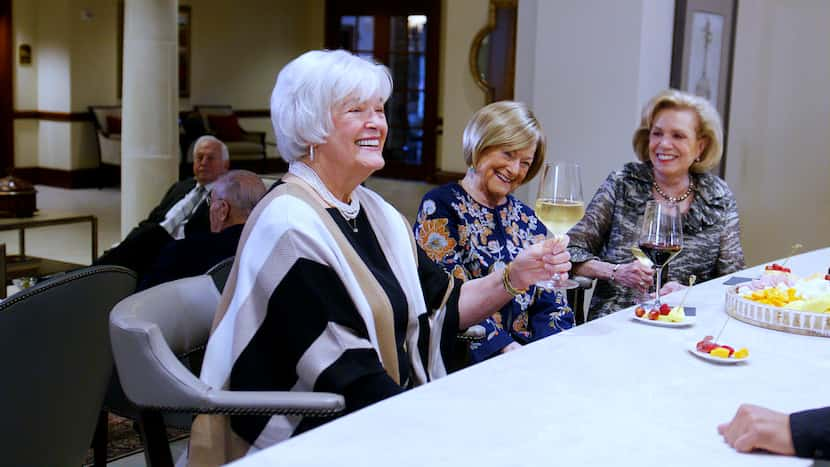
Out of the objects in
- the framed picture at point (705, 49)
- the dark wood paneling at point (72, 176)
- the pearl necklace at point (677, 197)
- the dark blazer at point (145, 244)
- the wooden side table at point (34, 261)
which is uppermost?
the framed picture at point (705, 49)

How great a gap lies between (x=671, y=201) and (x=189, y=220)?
8.25 feet

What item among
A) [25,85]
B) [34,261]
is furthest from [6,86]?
[34,261]

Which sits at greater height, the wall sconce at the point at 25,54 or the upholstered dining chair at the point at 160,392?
the wall sconce at the point at 25,54

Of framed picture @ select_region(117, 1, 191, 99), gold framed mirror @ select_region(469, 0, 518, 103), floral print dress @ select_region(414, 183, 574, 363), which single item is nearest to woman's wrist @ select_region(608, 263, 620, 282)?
floral print dress @ select_region(414, 183, 574, 363)

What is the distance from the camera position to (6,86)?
539 inches

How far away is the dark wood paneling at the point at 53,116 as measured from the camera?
1347 cm

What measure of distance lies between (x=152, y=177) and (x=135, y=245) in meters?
3.02

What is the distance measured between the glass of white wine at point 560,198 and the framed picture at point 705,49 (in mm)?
2818

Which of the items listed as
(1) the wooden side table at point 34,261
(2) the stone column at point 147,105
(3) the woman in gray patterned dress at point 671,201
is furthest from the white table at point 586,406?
(2) the stone column at point 147,105

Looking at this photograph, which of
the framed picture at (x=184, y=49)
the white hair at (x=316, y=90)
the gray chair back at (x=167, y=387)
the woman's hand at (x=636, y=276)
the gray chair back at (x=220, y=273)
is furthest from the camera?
the framed picture at (x=184, y=49)

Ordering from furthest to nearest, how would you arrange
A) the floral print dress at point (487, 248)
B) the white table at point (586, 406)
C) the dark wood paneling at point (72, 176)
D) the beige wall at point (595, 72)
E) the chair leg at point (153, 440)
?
the dark wood paneling at point (72, 176), the beige wall at point (595, 72), the floral print dress at point (487, 248), the chair leg at point (153, 440), the white table at point (586, 406)

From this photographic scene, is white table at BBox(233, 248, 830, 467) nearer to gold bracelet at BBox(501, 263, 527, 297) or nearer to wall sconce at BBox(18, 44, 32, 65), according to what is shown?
gold bracelet at BBox(501, 263, 527, 297)

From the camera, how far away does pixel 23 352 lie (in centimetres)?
222

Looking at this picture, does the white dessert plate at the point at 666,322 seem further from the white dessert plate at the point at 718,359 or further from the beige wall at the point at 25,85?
the beige wall at the point at 25,85
